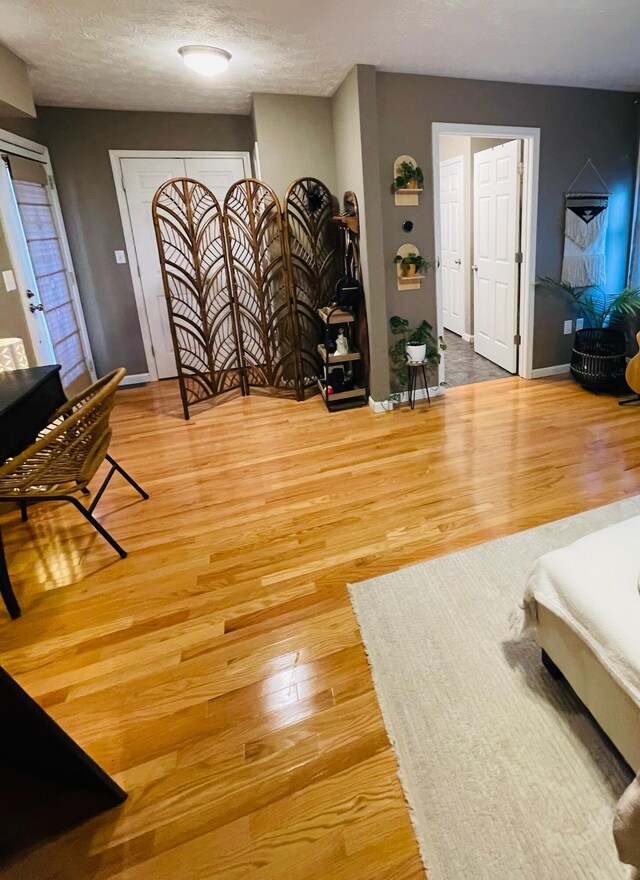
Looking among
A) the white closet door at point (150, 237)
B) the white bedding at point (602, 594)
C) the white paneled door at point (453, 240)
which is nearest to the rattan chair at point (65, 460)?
the white bedding at point (602, 594)

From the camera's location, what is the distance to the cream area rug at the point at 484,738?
1.09 metres

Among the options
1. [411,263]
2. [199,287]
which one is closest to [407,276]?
[411,263]

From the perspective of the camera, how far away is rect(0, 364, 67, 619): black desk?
1939mm

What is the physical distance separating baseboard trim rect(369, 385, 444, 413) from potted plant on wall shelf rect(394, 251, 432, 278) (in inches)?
37.8

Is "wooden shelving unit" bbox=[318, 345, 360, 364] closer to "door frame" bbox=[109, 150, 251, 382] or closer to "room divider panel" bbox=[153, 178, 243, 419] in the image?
"room divider panel" bbox=[153, 178, 243, 419]

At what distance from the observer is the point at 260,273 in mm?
4055

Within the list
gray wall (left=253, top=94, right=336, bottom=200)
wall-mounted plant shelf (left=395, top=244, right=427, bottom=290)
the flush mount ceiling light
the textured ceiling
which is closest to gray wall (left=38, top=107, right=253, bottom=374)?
the textured ceiling

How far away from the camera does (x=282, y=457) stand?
128 inches

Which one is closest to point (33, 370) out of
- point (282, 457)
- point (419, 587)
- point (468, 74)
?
point (282, 457)

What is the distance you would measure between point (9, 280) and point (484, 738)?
3.77 m

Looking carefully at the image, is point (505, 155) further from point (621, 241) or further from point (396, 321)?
point (396, 321)

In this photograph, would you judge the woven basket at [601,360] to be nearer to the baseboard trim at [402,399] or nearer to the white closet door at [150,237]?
the baseboard trim at [402,399]

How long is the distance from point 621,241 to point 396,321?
245 cm

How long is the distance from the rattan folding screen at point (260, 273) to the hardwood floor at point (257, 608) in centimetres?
80
